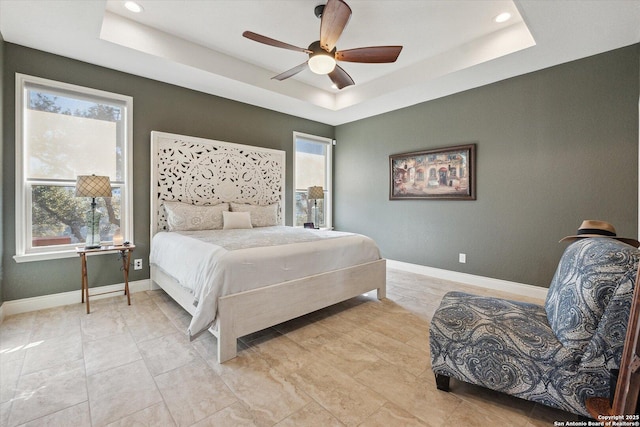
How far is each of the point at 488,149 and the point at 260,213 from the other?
11.0 ft

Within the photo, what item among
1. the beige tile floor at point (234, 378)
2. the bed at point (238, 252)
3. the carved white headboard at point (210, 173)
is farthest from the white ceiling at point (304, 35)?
the beige tile floor at point (234, 378)

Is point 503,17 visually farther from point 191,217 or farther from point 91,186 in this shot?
point 91,186

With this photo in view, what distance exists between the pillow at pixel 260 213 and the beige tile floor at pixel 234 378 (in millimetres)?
1723

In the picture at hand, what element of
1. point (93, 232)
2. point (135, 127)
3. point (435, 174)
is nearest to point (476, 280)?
point (435, 174)

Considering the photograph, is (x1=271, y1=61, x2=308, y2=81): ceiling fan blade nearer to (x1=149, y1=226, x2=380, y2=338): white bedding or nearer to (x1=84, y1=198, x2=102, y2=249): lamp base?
(x1=149, y1=226, x2=380, y2=338): white bedding

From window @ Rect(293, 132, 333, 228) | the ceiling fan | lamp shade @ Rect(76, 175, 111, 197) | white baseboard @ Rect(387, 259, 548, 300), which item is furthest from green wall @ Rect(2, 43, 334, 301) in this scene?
white baseboard @ Rect(387, 259, 548, 300)

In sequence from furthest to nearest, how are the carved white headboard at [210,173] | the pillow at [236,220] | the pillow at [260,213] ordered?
the pillow at [260,213]
the pillow at [236,220]
the carved white headboard at [210,173]

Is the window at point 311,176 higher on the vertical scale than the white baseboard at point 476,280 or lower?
higher

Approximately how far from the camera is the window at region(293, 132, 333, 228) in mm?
5410

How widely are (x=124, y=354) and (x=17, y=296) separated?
178 cm

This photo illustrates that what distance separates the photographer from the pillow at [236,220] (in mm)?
3826

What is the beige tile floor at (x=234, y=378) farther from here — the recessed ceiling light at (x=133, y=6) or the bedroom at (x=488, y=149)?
the recessed ceiling light at (x=133, y=6)

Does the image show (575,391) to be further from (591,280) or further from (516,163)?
(516,163)

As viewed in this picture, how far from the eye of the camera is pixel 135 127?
3555mm
